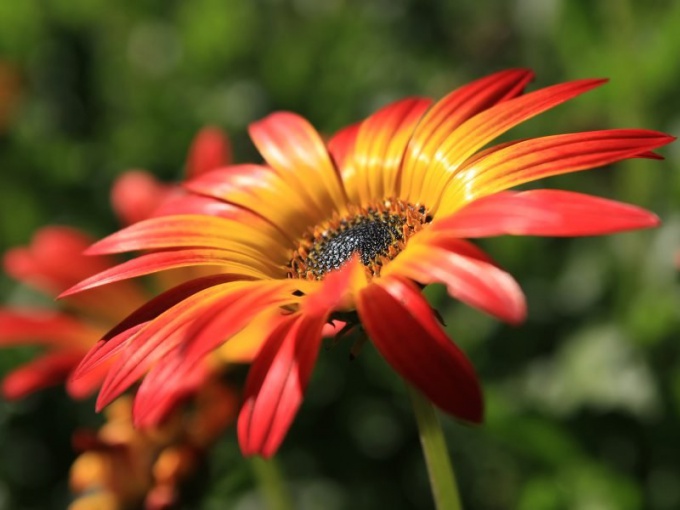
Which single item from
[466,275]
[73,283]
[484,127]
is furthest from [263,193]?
[73,283]

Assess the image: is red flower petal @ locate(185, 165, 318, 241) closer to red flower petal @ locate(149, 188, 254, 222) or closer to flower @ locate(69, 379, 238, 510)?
red flower petal @ locate(149, 188, 254, 222)

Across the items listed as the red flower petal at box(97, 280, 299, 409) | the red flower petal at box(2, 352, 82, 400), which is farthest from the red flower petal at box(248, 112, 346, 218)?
the red flower petal at box(2, 352, 82, 400)

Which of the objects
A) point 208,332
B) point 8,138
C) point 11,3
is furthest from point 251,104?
point 208,332

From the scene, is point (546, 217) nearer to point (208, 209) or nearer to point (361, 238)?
point (361, 238)

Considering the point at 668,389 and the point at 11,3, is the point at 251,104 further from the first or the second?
the point at 668,389

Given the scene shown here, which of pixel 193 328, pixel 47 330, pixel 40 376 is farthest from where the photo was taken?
pixel 47 330

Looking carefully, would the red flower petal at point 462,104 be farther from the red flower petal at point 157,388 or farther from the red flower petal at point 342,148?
the red flower petal at point 157,388

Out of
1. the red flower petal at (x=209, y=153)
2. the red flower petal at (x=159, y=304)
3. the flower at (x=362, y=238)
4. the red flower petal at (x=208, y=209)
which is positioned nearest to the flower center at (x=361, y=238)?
the flower at (x=362, y=238)
